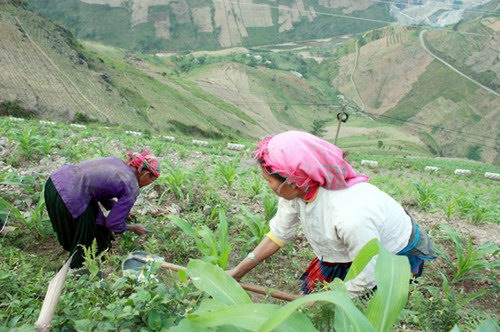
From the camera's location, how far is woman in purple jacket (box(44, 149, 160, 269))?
2.81 m

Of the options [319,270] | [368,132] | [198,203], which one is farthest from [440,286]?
[368,132]

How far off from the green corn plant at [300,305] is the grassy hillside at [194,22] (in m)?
96.2

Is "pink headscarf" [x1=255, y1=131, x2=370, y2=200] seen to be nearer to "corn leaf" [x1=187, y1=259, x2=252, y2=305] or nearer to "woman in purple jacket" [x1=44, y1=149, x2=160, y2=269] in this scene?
A: "corn leaf" [x1=187, y1=259, x2=252, y2=305]

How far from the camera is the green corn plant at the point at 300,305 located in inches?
39.6

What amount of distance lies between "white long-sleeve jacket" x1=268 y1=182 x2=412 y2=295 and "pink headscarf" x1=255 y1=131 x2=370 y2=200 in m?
0.09

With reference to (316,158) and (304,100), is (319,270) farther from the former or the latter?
(304,100)

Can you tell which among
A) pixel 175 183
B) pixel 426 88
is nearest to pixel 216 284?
pixel 175 183

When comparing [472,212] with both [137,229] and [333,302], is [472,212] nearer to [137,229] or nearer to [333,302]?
[137,229]

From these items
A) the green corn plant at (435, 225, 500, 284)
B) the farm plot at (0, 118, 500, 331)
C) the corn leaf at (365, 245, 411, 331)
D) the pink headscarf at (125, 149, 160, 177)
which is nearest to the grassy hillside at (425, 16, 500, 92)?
the farm plot at (0, 118, 500, 331)

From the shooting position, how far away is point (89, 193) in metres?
2.89

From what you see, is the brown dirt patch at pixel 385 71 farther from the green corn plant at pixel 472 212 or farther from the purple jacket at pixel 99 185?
the purple jacket at pixel 99 185

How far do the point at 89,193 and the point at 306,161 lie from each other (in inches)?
76.2

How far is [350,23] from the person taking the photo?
121 m

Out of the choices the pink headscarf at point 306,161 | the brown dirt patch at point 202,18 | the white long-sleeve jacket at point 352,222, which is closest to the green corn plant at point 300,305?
the white long-sleeve jacket at point 352,222
